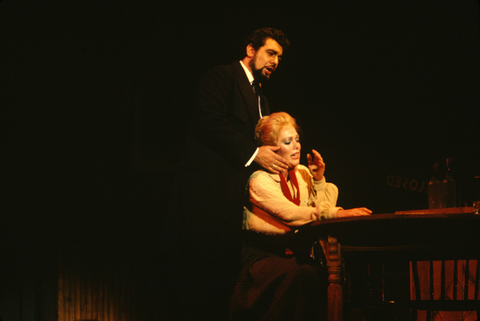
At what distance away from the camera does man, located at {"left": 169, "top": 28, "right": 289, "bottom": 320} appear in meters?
2.46

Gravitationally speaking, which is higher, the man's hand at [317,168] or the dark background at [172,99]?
the dark background at [172,99]

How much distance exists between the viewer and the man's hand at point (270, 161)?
8.08 feet

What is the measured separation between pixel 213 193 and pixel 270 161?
359mm

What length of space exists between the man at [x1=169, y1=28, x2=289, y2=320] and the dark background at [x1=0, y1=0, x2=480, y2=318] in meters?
1.16

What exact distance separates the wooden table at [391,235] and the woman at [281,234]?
0.13 m

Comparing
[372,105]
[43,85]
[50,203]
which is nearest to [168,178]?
[50,203]

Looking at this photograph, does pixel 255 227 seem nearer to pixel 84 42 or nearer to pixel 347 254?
pixel 347 254

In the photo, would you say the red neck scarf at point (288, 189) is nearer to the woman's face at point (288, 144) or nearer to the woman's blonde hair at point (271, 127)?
the woman's face at point (288, 144)

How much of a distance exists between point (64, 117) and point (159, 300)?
5.24 feet

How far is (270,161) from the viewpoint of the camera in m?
2.47

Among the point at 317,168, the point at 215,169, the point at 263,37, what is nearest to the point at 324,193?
the point at 317,168

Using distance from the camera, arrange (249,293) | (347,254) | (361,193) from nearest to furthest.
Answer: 1. (347,254)
2. (249,293)
3. (361,193)

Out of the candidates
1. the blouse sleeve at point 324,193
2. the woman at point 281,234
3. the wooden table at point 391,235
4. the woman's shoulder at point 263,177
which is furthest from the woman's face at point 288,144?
the wooden table at point 391,235

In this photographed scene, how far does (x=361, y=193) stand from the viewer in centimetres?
416
